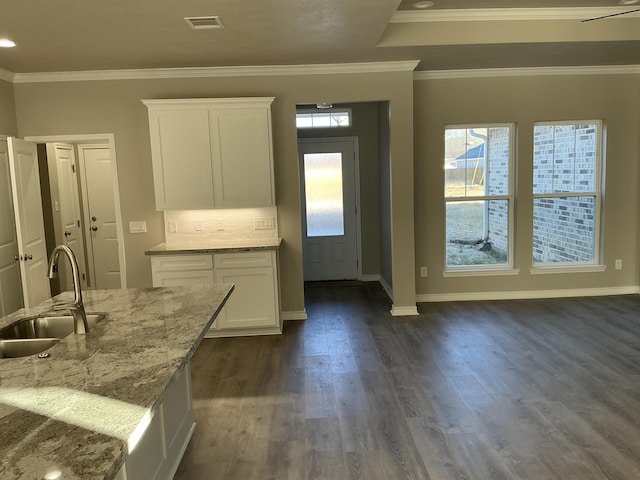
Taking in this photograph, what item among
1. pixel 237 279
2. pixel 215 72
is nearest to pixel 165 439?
pixel 237 279

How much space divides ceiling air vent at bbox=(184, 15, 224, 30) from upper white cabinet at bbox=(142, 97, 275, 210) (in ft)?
3.68

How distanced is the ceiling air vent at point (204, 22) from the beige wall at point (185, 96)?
135cm

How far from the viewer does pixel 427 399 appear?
3.30 m

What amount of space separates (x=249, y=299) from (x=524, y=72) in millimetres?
3989

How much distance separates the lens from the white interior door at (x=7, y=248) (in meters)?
4.48

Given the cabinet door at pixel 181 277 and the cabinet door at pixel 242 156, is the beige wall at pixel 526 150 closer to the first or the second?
the cabinet door at pixel 242 156

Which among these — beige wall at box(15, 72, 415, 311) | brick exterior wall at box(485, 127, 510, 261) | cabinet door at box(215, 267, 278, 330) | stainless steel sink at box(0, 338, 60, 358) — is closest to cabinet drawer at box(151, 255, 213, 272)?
cabinet door at box(215, 267, 278, 330)

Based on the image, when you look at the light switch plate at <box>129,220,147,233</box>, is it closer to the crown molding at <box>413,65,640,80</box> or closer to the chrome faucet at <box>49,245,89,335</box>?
the chrome faucet at <box>49,245,89,335</box>

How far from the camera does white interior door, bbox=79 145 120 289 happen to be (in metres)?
6.49

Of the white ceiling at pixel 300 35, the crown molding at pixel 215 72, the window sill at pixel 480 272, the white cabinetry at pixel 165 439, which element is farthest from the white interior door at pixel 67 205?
the window sill at pixel 480 272

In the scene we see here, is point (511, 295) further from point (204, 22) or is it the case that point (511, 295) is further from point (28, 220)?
point (28, 220)

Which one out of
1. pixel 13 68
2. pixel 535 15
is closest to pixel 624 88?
pixel 535 15

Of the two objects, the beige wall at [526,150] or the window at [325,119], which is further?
the window at [325,119]

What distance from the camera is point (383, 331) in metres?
4.77
